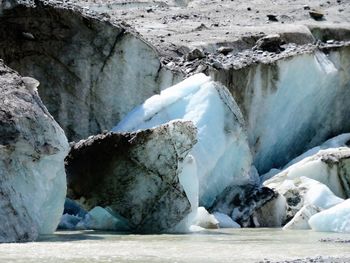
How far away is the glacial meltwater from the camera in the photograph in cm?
955

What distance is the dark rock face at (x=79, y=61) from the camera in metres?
16.8

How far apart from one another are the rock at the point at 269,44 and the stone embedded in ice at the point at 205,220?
22.6 feet

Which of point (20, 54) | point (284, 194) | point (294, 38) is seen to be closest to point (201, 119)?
point (284, 194)

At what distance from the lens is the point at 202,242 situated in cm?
1185

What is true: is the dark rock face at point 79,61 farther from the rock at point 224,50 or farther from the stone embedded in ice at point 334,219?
the stone embedded in ice at point 334,219

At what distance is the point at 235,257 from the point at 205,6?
22531 mm

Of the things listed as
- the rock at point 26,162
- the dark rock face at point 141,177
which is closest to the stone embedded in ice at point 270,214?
the dark rock face at point 141,177

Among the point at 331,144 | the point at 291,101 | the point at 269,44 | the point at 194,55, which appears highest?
the point at 194,55

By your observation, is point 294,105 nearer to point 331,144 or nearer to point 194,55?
point 331,144

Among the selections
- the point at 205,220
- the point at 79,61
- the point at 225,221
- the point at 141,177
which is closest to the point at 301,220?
the point at 225,221

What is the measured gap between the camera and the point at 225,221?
1608cm

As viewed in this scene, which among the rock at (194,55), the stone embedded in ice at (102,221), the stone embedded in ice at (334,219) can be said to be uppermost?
the rock at (194,55)

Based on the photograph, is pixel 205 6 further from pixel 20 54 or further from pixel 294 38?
pixel 20 54

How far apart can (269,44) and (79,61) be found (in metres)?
5.64
